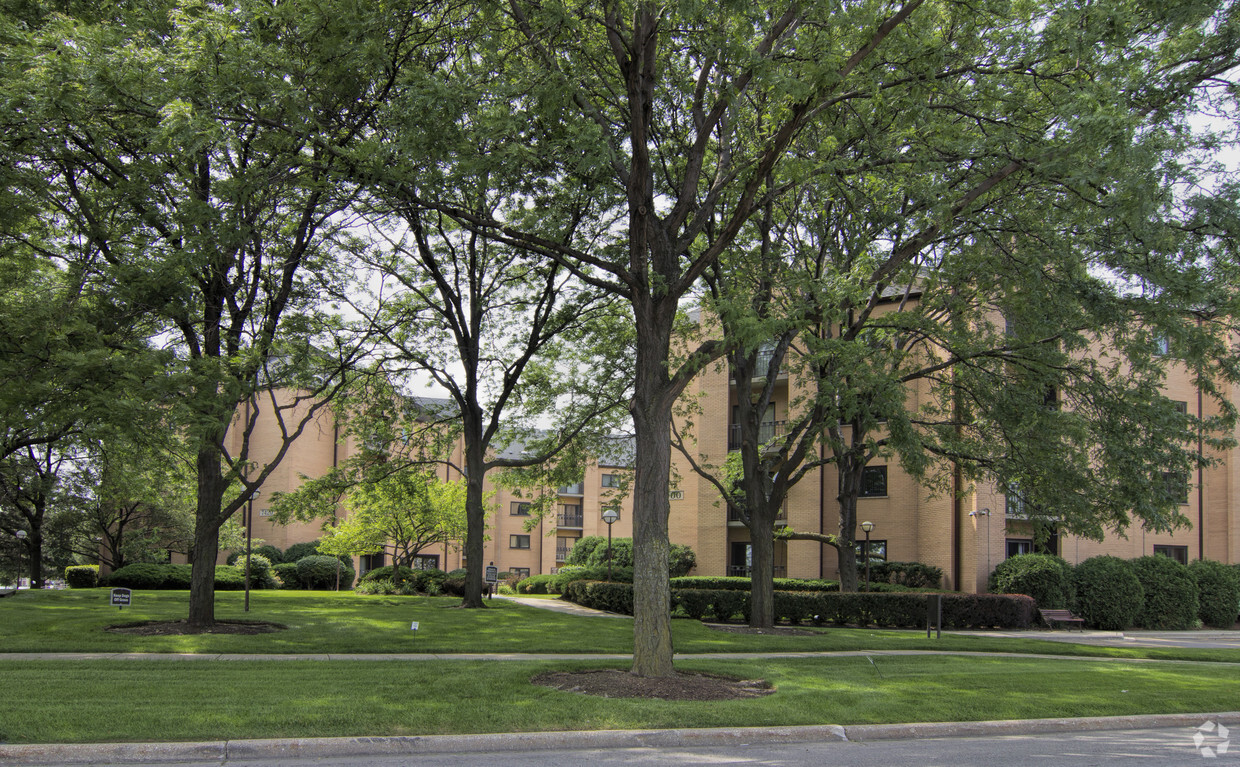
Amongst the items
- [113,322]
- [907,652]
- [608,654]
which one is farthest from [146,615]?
[907,652]

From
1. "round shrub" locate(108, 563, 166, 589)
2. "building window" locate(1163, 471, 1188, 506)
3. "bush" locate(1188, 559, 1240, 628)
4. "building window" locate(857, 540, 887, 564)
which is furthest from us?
"round shrub" locate(108, 563, 166, 589)

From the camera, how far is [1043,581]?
2767cm

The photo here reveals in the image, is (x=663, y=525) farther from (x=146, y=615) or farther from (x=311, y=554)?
(x=311, y=554)

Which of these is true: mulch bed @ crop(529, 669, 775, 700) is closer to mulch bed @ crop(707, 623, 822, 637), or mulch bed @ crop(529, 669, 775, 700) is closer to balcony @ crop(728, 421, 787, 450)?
mulch bed @ crop(707, 623, 822, 637)

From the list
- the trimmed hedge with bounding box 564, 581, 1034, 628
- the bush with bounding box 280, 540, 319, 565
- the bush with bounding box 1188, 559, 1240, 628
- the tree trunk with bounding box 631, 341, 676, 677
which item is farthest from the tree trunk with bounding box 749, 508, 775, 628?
the bush with bounding box 280, 540, 319, 565

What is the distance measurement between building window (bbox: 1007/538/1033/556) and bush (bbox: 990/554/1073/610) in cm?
286

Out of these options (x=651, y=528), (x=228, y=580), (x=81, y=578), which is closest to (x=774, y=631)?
(x=651, y=528)

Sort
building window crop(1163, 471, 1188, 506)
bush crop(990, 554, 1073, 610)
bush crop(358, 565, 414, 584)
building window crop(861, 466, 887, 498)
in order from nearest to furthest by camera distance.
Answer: building window crop(1163, 471, 1188, 506) < bush crop(990, 554, 1073, 610) < building window crop(861, 466, 887, 498) < bush crop(358, 565, 414, 584)

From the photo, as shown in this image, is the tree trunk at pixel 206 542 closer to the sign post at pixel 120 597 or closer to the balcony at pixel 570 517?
the sign post at pixel 120 597

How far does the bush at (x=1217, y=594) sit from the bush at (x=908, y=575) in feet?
29.6

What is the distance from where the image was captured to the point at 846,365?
14836 millimetres

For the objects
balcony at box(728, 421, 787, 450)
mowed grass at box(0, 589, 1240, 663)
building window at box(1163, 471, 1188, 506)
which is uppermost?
balcony at box(728, 421, 787, 450)

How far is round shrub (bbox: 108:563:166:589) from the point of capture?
33.0 m

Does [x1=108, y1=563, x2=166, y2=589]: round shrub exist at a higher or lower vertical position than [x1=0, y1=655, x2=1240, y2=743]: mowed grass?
lower
